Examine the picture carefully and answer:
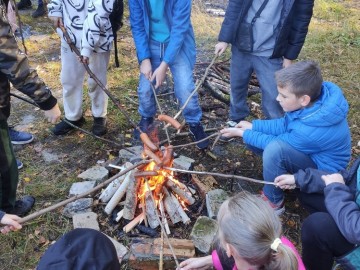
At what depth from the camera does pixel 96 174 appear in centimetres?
358

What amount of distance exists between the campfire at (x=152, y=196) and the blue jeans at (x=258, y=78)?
1309mm

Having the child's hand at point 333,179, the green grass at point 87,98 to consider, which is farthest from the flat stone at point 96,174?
the child's hand at point 333,179

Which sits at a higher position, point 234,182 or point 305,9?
point 305,9

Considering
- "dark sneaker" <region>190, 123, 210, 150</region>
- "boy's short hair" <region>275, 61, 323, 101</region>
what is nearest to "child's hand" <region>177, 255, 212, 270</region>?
"boy's short hair" <region>275, 61, 323, 101</region>

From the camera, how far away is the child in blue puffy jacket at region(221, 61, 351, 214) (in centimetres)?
285

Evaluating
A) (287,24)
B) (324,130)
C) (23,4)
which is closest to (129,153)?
(324,130)

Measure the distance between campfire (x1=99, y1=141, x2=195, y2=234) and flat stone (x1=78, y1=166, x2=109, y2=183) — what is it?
1.00 feet

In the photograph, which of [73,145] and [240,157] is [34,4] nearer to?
[73,145]

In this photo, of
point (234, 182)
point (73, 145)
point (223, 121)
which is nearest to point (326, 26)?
point (223, 121)

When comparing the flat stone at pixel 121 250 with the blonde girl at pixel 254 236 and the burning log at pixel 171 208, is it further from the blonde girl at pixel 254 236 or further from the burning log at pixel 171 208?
the blonde girl at pixel 254 236

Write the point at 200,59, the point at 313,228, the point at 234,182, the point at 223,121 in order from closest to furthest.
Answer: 1. the point at 313,228
2. the point at 234,182
3. the point at 223,121
4. the point at 200,59

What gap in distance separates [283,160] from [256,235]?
4.59 feet

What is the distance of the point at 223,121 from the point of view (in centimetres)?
466

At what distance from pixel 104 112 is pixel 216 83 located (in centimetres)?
169
